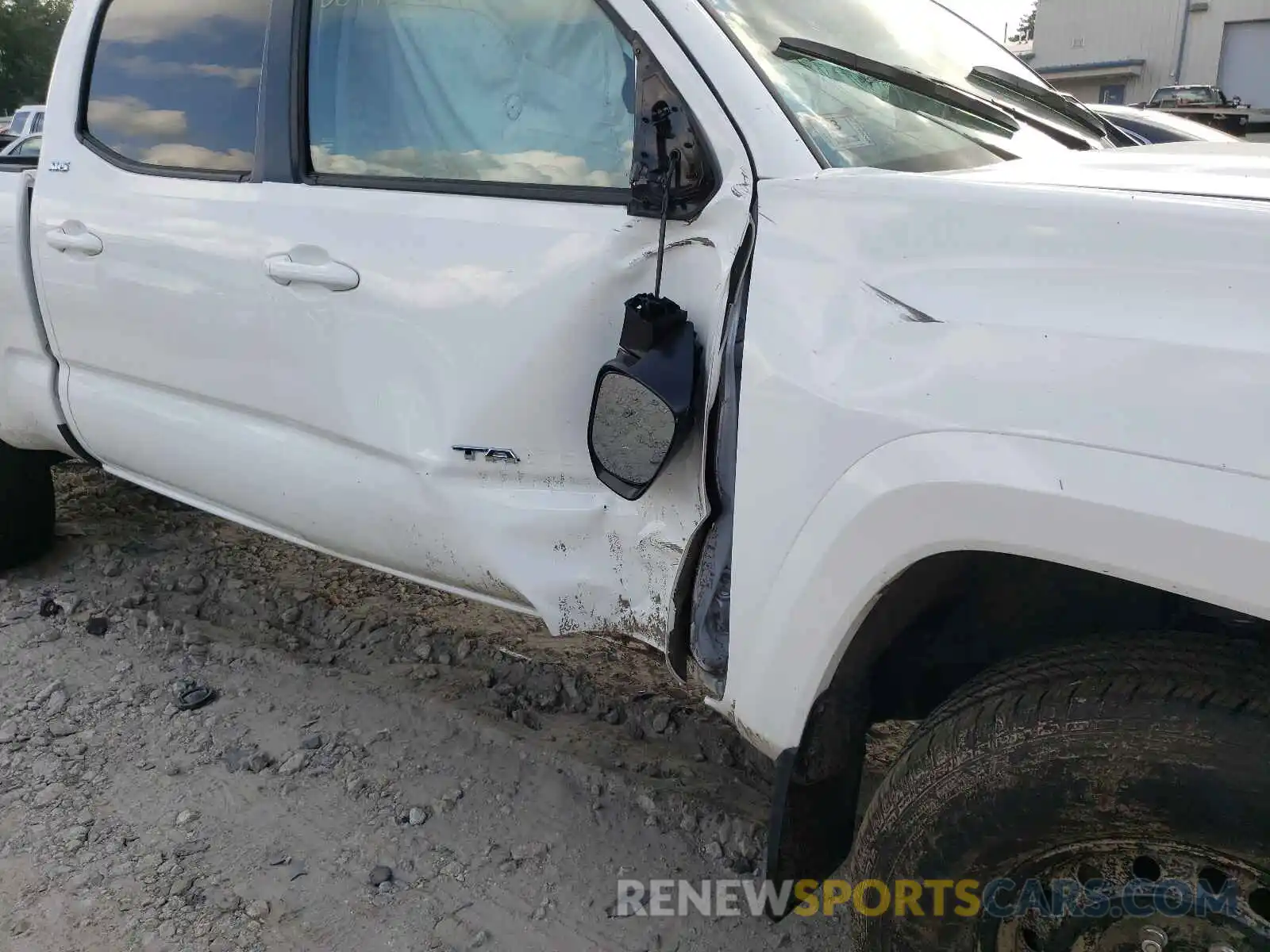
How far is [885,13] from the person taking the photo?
235 centimetres

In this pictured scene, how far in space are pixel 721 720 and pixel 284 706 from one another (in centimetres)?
121

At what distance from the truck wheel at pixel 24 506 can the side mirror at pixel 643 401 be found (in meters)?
2.54

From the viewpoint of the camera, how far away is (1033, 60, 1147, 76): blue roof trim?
2708 centimetres

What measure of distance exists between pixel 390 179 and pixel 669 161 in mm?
744

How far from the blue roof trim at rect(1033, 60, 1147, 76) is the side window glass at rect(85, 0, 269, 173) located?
90.4 ft

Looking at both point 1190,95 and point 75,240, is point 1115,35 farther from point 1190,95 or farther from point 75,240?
point 75,240

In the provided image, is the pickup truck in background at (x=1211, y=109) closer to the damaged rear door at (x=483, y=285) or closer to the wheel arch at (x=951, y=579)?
the damaged rear door at (x=483, y=285)

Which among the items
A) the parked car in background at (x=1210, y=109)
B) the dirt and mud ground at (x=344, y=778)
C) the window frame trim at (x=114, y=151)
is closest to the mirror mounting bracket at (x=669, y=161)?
the window frame trim at (x=114, y=151)

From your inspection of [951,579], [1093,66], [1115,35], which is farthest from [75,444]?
[1115,35]

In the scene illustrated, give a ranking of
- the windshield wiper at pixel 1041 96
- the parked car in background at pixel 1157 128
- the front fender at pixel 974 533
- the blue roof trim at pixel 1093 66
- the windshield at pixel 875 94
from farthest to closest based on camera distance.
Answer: the blue roof trim at pixel 1093 66, the parked car in background at pixel 1157 128, the windshield wiper at pixel 1041 96, the windshield at pixel 875 94, the front fender at pixel 974 533

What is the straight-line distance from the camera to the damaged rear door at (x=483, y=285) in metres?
1.87

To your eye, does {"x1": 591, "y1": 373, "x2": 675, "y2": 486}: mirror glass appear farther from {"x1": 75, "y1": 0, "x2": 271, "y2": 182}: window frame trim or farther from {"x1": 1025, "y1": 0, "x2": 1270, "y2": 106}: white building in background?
{"x1": 1025, "y1": 0, "x2": 1270, "y2": 106}: white building in background

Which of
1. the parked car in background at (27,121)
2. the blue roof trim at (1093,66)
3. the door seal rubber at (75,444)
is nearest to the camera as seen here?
the door seal rubber at (75,444)

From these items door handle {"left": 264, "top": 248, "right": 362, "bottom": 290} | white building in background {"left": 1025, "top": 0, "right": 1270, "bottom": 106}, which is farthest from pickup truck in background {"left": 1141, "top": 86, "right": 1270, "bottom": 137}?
door handle {"left": 264, "top": 248, "right": 362, "bottom": 290}
